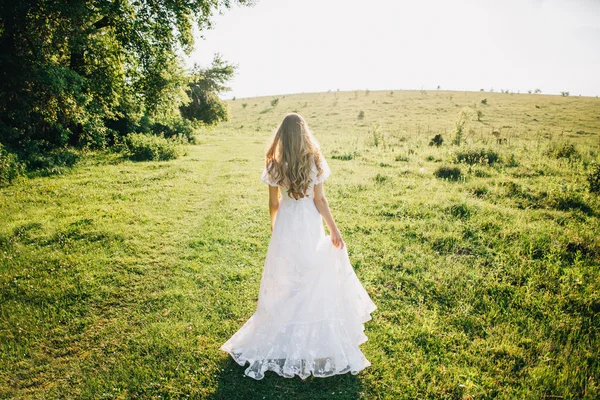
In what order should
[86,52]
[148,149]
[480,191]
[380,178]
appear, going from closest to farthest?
1. [480,191]
2. [86,52]
3. [380,178]
4. [148,149]

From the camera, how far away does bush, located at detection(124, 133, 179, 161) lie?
60.5ft

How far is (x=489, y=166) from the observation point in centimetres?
1437

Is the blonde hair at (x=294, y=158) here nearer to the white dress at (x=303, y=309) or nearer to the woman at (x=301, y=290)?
the woman at (x=301, y=290)

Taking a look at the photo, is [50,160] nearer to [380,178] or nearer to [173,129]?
[173,129]

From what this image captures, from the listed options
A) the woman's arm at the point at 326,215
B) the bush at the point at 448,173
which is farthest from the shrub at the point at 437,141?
the woman's arm at the point at 326,215

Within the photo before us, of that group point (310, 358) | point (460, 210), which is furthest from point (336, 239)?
point (460, 210)

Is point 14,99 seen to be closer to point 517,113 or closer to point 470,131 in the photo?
point 470,131

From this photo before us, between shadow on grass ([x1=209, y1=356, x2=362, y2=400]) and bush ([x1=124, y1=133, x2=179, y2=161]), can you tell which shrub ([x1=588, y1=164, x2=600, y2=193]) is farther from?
bush ([x1=124, y1=133, x2=179, y2=161])

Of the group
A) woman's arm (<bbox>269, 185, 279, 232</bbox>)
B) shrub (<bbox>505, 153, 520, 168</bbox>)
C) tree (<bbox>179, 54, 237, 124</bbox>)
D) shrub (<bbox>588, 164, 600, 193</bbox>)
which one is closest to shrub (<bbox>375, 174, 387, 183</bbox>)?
shrub (<bbox>505, 153, 520, 168</bbox>)

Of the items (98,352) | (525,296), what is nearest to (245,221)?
(98,352)

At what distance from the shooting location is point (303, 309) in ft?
13.5

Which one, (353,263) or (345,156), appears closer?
(353,263)

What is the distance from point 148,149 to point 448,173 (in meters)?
17.6

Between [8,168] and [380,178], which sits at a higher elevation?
[8,168]
